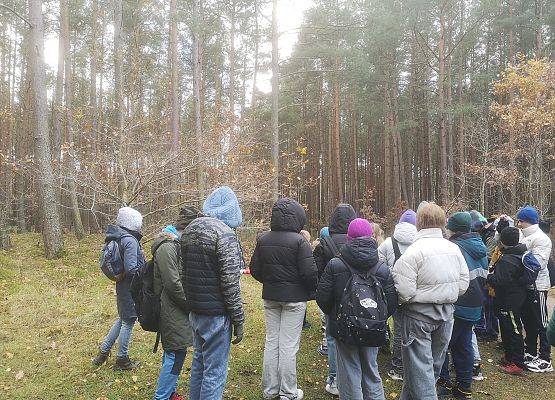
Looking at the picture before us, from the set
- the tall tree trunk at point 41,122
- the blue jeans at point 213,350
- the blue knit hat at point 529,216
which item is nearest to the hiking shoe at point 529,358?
the blue knit hat at point 529,216

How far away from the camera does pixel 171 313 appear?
12.8 feet

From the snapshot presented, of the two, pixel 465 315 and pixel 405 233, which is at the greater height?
pixel 405 233

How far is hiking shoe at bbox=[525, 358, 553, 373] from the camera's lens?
5.20 m

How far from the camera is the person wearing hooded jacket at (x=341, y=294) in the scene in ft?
11.6

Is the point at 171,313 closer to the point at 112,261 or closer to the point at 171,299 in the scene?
the point at 171,299

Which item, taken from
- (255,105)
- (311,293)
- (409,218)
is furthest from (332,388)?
(255,105)

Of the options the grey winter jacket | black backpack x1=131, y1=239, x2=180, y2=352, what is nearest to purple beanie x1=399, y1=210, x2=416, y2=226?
black backpack x1=131, y1=239, x2=180, y2=352

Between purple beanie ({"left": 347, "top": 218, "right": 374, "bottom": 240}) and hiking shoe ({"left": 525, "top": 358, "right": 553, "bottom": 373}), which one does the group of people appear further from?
hiking shoe ({"left": 525, "top": 358, "right": 553, "bottom": 373})

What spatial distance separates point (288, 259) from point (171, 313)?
128cm

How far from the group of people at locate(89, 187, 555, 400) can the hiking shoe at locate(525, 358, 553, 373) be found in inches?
35.3

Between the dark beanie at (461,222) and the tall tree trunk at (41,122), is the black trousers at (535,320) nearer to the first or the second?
the dark beanie at (461,222)

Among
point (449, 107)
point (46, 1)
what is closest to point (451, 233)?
point (449, 107)

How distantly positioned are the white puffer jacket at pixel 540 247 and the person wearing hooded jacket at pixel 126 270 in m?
4.99

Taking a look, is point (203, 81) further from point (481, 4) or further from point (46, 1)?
point (481, 4)
